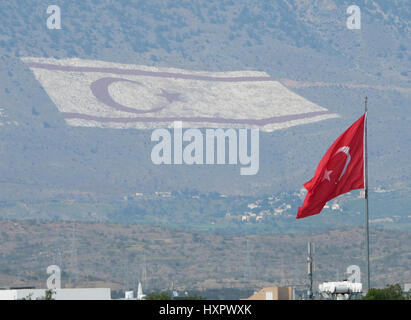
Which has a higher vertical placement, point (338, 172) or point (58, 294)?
point (58, 294)

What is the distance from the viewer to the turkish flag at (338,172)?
2132 inches

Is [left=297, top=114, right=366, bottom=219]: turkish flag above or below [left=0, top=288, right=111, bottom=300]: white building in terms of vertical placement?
below

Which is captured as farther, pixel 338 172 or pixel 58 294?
pixel 58 294

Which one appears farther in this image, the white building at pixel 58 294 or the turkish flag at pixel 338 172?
the white building at pixel 58 294

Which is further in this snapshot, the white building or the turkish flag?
the white building

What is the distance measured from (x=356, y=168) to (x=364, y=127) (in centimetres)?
217

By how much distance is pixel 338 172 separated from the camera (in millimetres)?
55500

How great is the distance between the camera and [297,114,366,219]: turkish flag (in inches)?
2132

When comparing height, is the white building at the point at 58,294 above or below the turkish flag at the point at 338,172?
above
